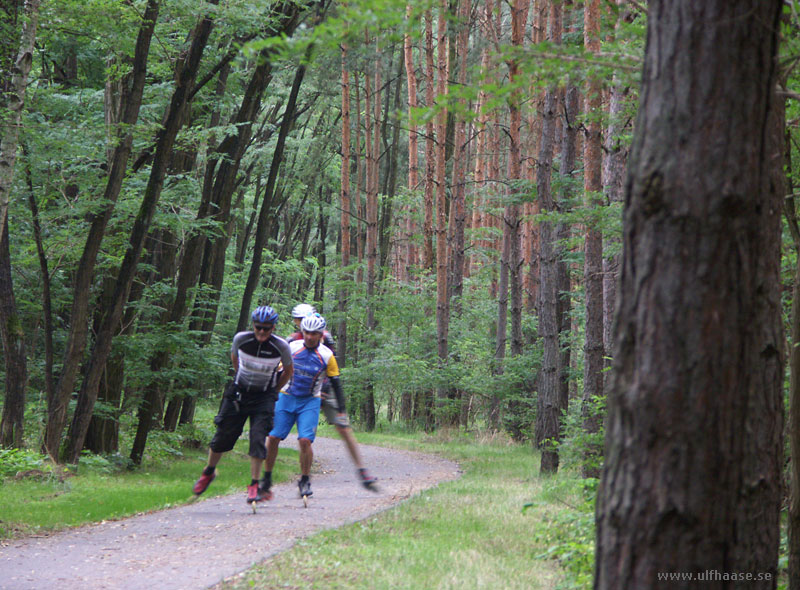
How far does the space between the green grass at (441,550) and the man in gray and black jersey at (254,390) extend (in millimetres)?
1710

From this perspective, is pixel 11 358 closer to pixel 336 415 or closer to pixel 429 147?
pixel 336 415

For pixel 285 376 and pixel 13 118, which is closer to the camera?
pixel 285 376

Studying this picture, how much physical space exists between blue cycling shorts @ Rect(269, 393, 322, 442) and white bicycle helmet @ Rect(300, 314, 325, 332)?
958 mm

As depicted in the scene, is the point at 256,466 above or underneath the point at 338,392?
underneath

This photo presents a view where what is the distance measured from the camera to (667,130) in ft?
9.89

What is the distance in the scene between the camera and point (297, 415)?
10.1 meters

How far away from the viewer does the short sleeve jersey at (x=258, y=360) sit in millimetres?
9113

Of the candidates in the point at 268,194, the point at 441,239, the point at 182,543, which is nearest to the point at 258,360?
the point at 182,543

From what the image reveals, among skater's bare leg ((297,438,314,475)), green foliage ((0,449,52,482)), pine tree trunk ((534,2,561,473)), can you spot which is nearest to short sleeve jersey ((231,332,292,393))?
skater's bare leg ((297,438,314,475))

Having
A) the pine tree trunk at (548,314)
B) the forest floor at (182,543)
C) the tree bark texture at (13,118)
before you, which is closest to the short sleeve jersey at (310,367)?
the forest floor at (182,543)

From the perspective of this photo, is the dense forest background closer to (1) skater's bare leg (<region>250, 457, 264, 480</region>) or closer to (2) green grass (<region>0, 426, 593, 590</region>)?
(2) green grass (<region>0, 426, 593, 590</region>)

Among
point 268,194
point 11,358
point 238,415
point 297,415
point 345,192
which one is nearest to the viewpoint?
point 238,415

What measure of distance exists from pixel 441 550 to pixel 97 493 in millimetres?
6661

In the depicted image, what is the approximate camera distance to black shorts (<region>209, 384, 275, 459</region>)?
9586 millimetres
